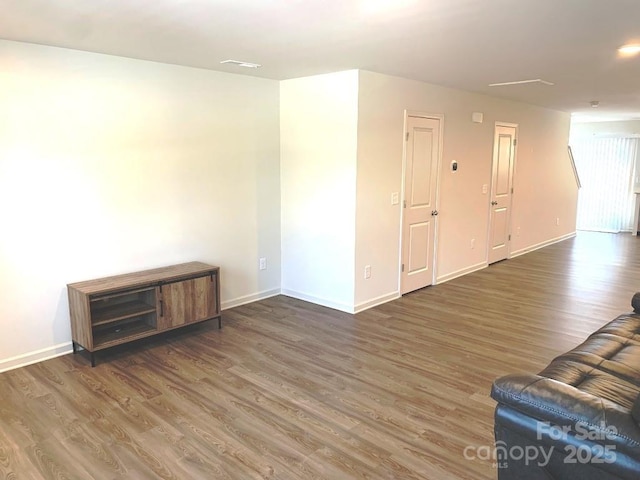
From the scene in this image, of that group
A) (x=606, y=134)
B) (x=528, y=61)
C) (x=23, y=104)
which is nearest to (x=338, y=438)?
(x=23, y=104)

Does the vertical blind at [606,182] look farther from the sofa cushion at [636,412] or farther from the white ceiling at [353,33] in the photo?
the sofa cushion at [636,412]

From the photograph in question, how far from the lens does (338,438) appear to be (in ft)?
8.58

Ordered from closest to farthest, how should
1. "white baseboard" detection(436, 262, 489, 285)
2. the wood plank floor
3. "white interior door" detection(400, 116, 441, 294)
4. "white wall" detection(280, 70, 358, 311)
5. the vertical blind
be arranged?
the wood plank floor, "white wall" detection(280, 70, 358, 311), "white interior door" detection(400, 116, 441, 294), "white baseboard" detection(436, 262, 489, 285), the vertical blind

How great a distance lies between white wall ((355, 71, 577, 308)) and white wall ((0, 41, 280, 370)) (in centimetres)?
117

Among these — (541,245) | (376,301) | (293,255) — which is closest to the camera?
(376,301)

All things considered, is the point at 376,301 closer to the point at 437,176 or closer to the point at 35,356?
the point at 437,176

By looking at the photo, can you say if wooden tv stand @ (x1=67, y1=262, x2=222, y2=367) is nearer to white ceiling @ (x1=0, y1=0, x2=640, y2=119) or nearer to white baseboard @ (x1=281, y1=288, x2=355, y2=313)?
white baseboard @ (x1=281, y1=288, x2=355, y2=313)

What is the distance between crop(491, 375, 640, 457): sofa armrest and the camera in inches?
62.8

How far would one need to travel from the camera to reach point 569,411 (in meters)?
1.71

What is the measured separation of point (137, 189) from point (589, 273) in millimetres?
5861

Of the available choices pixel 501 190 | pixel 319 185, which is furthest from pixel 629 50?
pixel 501 190

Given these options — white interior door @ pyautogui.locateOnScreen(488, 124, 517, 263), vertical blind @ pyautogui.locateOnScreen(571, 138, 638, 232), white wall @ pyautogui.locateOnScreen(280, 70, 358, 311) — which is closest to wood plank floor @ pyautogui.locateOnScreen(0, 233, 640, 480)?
white wall @ pyautogui.locateOnScreen(280, 70, 358, 311)

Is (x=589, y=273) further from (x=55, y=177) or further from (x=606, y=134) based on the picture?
(x=55, y=177)

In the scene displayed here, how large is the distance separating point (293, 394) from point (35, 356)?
6.83 feet
